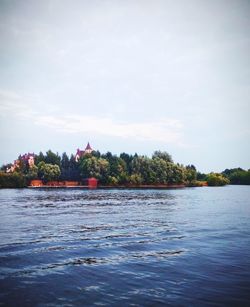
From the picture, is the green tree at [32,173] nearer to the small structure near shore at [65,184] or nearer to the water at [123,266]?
the small structure near shore at [65,184]

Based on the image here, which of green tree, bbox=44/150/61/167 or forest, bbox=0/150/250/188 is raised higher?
green tree, bbox=44/150/61/167

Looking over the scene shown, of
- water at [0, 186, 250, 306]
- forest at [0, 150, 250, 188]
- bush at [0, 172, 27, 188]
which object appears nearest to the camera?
water at [0, 186, 250, 306]

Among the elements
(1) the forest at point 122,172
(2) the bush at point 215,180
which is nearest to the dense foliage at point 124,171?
(1) the forest at point 122,172

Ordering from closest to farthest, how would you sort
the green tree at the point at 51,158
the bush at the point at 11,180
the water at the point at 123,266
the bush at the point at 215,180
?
the water at the point at 123,266 → the bush at the point at 11,180 → the green tree at the point at 51,158 → the bush at the point at 215,180

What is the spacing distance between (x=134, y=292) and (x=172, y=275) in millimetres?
2626

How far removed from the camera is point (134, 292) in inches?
406

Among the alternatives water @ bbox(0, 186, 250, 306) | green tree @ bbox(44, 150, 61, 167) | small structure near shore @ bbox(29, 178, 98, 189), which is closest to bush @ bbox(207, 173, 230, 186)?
small structure near shore @ bbox(29, 178, 98, 189)

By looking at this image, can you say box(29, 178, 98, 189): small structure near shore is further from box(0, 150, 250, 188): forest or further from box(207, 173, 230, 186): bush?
box(207, 173, 230, 186): bush

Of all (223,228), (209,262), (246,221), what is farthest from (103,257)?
(246,221)

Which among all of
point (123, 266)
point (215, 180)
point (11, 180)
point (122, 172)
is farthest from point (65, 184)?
point (123, 266)

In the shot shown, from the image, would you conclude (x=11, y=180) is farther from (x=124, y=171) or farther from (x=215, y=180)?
(x=215, y=180)

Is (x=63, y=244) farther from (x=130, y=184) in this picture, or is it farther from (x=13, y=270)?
(x=130, y=184)

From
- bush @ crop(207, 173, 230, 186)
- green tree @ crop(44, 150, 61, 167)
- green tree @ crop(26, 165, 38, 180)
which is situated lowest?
bush @ crop(207, 173, 230, 186)

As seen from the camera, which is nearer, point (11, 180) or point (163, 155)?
point (11, 180)
